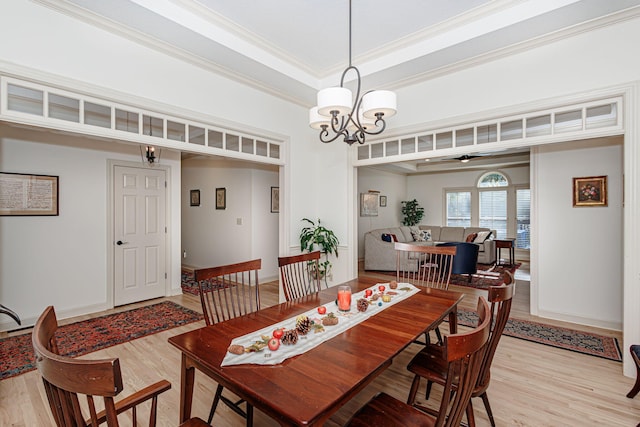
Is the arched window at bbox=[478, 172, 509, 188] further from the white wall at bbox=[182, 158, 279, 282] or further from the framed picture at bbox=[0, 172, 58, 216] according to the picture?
the framed picture at bbox=[0, 172, 58, 216]

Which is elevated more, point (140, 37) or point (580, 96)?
point (140, 37)

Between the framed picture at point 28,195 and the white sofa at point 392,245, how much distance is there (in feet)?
18.0

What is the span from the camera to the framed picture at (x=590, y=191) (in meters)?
3.62

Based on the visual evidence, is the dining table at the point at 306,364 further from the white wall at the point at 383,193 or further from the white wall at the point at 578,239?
the white wall at the point at 383,193

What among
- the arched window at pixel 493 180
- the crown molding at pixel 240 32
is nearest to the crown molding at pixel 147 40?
the crown molding at pixel 240 32

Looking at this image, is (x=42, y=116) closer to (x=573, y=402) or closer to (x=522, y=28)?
(x=522, y=28)

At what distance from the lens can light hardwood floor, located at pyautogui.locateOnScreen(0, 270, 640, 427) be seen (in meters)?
2.09

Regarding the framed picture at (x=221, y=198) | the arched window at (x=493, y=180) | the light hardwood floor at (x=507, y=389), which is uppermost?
the arched window at (x=493, y=180)

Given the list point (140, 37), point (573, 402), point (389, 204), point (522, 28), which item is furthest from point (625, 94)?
point (389, 204)

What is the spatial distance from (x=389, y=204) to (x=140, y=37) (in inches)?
325

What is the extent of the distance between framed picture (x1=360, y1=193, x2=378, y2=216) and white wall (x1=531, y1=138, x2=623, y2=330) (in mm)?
5047

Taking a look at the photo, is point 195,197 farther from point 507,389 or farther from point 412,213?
point 412,213

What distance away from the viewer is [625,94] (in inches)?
98.8

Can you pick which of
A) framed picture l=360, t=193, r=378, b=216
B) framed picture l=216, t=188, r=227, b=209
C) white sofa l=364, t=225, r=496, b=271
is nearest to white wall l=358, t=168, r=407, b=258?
framed picture l=360, t=193, r=378, b=216
